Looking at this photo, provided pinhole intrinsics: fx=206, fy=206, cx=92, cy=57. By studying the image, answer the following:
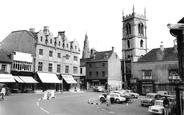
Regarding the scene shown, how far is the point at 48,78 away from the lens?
47.4 m

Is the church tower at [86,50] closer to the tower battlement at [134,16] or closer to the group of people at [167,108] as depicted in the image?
the tower battlement at [134,16]

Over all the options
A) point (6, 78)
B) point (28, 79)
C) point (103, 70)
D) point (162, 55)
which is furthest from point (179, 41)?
point (103, 70)

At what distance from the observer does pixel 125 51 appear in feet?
263

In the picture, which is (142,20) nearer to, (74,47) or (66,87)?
(74,47)

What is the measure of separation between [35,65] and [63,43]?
38.3 ft

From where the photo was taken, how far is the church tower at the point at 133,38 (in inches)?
3014

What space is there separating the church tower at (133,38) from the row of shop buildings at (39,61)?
1005 inches

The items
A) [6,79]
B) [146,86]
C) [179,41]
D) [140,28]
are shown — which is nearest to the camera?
[179,41]

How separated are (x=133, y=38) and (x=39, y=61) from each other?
137ft

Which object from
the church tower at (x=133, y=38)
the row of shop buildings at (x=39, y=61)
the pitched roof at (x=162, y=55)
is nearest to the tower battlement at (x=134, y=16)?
the church tower at (x=133, y=38)

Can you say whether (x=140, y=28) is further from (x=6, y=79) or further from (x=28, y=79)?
(x=6, y=79)

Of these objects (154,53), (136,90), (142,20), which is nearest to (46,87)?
(136,90)

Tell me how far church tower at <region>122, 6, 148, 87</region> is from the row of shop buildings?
25532 millimetres

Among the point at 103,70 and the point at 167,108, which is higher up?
the point at 103,70
